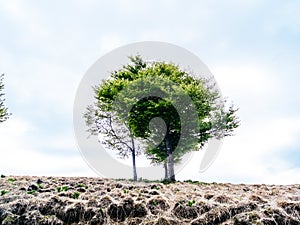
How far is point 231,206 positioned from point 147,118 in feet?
47.8

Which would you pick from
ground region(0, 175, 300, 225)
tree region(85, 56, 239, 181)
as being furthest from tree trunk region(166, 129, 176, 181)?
ground region(0, 175, 300, 225)

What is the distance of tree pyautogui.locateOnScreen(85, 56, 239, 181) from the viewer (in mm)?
22344

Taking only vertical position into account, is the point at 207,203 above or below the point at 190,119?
below

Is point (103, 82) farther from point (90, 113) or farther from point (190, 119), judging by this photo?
point (190, 119)

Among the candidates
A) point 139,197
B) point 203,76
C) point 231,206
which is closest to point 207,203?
point 231,206

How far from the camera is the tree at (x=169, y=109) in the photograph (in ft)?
73.3

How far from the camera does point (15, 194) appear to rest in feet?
33.2

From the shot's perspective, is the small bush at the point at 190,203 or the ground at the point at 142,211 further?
the small bush at the point at 190,203

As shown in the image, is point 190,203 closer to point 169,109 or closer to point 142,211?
point 142,211

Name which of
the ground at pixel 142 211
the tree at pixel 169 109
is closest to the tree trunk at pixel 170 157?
the tree at pixel 169 109

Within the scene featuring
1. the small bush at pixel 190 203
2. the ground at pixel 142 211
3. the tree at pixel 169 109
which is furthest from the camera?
the tree at pixel 169 109

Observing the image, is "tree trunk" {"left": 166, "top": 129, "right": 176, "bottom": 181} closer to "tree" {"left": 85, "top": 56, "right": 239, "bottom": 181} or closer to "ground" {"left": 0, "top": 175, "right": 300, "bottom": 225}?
"tree" {"left": 85, "top": 56, "right": 239, "bottom": 181}

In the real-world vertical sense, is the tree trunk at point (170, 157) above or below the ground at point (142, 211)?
above

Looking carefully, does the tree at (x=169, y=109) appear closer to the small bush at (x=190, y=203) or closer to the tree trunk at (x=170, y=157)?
the tree trunk at (x=170, y=157)
